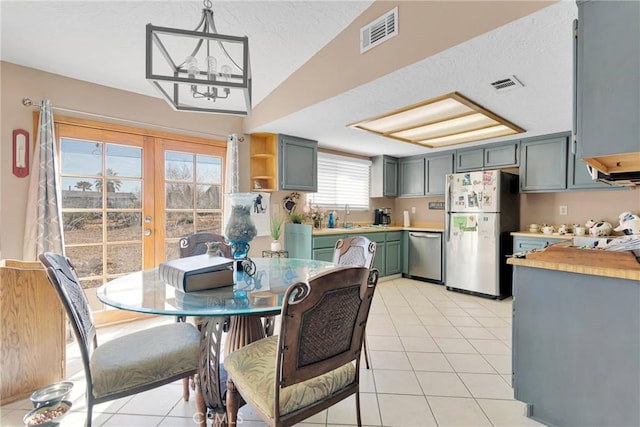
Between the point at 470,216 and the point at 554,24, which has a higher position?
the point at 554,24

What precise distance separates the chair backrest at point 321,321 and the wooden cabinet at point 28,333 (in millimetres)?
1866

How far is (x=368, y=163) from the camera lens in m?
5.25

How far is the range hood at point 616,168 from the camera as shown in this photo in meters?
1.49

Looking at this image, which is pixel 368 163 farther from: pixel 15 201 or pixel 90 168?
pixel 15 201

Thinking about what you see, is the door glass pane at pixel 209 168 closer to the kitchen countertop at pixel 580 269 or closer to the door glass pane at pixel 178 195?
the door glass pane at pixel 178 195

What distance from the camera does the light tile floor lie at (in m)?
1.65

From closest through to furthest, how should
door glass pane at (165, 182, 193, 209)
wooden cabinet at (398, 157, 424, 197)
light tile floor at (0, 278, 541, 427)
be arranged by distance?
light tile floor at (0, 278, 541, 427) < door glass pane at (165, 182, 193, 209) < wooden cabinet at (398, 157, 424, 197)

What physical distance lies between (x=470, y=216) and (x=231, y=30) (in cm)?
358

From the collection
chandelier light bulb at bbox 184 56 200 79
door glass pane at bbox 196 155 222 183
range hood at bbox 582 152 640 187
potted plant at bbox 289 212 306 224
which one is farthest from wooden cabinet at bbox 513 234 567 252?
chandelier light bulb at bbox 184 56 200 79

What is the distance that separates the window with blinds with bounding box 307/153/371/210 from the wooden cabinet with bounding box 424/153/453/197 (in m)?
1.01

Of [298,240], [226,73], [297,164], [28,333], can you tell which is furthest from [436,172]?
[28,333]

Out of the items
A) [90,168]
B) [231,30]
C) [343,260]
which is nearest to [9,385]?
[90,168]

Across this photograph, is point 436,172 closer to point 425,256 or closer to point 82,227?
point 425,256

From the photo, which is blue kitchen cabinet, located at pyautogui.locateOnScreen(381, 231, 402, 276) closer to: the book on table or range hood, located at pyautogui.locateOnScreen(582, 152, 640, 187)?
range hood, located at pyautogui.locateOnScreen(582, 152, 640, 187)
